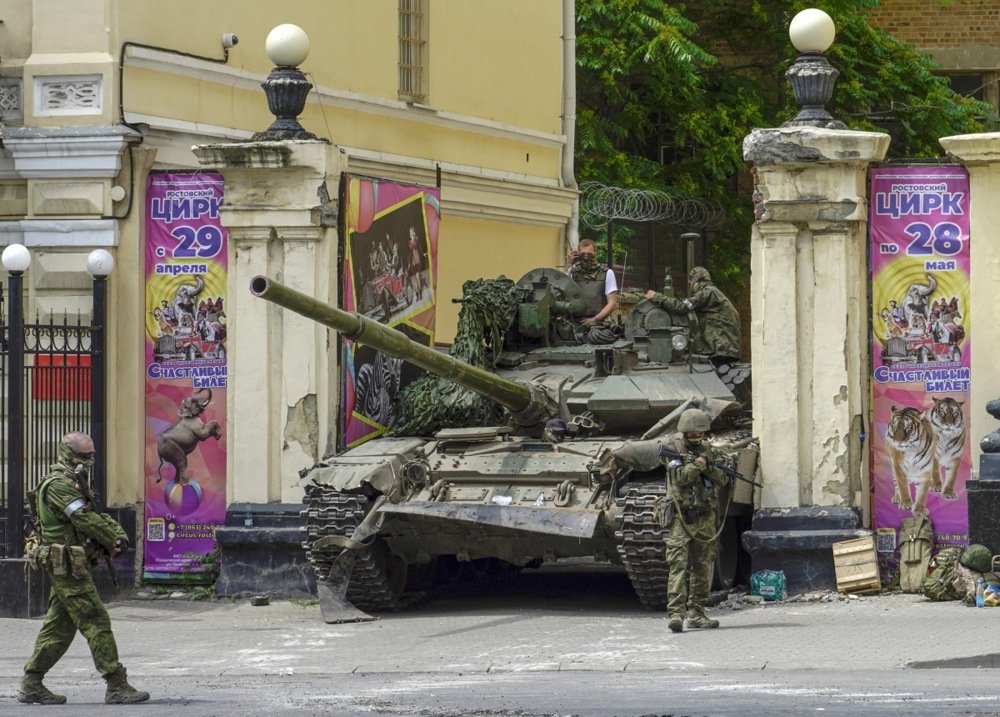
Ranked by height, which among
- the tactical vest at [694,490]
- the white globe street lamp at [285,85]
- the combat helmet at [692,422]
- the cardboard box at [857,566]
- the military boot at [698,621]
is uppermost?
the white globe street lamp at [285,85]

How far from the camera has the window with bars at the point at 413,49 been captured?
23719 mm

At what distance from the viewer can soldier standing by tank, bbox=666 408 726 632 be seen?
1552cm

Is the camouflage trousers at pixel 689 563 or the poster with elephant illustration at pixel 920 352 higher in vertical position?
the poster with elephant illustration at pixel 920 352

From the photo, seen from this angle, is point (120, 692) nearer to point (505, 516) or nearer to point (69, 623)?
point (69, 623)

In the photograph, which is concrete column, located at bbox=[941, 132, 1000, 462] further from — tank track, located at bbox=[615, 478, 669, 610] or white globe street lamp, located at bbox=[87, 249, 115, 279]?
white globe street lamp, located at bbox=[87, 249, 115, 279]

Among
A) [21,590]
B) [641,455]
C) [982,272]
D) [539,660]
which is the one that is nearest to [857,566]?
[641,455]

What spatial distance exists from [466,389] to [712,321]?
84.3 inches

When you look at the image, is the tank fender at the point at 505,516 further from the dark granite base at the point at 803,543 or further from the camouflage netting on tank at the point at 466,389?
the dark granite base at the point at 803,543

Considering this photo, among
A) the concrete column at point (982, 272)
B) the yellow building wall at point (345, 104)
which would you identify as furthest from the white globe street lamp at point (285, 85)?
the concrete column at point (982, 272)

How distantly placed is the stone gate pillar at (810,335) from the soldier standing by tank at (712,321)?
0.97m

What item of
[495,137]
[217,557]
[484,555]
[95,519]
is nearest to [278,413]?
[217,557]

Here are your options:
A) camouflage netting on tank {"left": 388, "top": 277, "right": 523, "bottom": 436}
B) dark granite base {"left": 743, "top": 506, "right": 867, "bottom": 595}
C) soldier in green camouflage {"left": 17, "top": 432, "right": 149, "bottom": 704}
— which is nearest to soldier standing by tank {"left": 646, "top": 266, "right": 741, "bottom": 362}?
camouflage netting on tank {"left": 388, "top": 277, "right": 523, "bottom": 436}

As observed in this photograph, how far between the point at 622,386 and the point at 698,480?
1.92m

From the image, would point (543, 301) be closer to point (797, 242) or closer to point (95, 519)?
point (797, 242)
